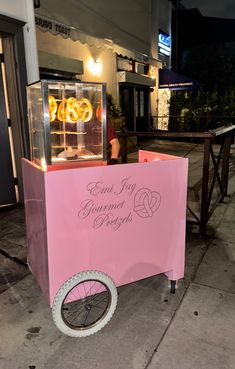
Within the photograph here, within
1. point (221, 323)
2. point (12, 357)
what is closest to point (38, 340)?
point (12, 357)

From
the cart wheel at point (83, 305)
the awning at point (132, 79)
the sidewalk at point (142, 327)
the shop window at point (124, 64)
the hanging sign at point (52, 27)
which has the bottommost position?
the sidewalk at point (142, 327)

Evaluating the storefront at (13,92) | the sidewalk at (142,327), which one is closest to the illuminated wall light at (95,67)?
the storefront at (13,92)

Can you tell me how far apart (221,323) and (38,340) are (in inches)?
53.2

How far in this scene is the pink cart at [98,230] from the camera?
2.06 meters

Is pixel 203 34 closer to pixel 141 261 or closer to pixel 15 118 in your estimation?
pixel 15 118

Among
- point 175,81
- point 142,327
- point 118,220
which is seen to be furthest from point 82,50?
point 142,327

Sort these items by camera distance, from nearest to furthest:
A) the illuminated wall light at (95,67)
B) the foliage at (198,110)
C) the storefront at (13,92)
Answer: the storefront at (13,92) < the illuminated wall light at (95,67) < the foliage at (198,110)

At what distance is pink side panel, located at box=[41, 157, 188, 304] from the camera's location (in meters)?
2.05

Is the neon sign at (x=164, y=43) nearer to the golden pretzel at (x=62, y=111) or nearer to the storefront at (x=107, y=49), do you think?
the storefront at (x=107, y=49)

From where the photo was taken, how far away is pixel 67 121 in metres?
2.36

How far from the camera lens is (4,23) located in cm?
421

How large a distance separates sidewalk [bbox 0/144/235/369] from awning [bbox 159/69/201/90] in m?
11.7

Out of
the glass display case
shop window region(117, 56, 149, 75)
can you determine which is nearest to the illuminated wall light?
shop window region(117, 56, 149, 75)

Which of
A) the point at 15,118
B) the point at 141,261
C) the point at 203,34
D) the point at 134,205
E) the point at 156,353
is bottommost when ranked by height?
the point at 156,353
